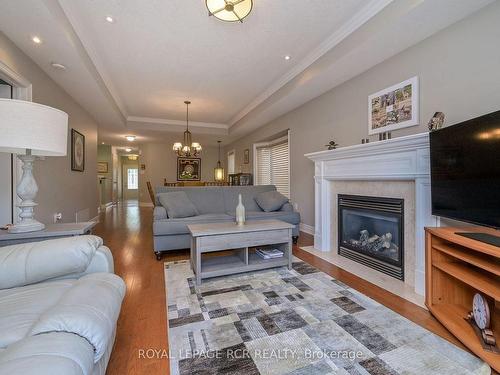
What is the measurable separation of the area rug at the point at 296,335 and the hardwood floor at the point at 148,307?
78 mm

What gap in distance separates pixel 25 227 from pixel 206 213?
2.33 metres

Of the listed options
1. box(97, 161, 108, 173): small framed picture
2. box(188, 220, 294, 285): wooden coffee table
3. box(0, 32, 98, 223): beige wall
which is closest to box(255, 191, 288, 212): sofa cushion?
box(188, 220, 294, 285): wooden coffee table

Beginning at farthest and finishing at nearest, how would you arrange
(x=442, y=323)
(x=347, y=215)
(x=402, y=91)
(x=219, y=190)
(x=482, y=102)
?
(x=219, y=190) → (x=347, y=215) → (x=402, y=91) → (x=482, y=102) → (x=442, y=323)

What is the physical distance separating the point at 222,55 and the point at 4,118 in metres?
2.38

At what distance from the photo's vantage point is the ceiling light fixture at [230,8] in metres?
1.90

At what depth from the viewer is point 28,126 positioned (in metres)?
1.48

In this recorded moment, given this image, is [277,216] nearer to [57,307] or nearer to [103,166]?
[57,307]

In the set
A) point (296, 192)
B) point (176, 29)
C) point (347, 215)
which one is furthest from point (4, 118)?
point (296, 192)

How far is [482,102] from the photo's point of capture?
6.22 feet

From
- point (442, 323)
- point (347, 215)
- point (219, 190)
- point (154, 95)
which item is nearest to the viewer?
point (442, 323)

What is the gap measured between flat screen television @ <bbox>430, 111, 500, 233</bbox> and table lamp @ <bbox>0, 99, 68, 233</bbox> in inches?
104

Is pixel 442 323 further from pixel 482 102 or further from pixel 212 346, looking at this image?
pixel 482 102

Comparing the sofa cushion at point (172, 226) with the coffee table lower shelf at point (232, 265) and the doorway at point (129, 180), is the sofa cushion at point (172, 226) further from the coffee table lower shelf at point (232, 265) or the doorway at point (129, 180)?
the doorway at point (129, 180)

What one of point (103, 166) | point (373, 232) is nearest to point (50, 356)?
point (373, 232)
